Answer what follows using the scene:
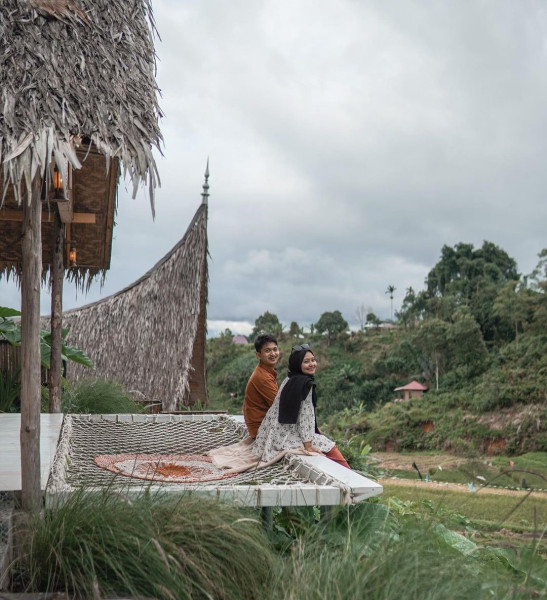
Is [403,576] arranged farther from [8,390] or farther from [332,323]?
[332,323]

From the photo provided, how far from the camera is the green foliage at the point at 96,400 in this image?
23.3 ft

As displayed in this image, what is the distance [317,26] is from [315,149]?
8227 mm

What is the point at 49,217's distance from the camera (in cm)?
610

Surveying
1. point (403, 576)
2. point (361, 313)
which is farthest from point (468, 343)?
point (403, 576)

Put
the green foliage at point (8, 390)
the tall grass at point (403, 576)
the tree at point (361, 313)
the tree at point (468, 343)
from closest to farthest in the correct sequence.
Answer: the tall grass at point (403, 576)
the green foliage at point (8, 390)
the tree at point (468, 343)
the tree at point (361, 313)

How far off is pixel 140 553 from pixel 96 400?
5.44 meters

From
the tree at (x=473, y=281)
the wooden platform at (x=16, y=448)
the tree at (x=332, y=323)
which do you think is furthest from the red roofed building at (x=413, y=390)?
the wooden platform at (x=16, y=448)

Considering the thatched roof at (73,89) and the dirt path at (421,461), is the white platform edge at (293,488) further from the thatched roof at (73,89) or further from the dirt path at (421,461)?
the dirt path at (421,461)

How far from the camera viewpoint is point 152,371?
8.80m

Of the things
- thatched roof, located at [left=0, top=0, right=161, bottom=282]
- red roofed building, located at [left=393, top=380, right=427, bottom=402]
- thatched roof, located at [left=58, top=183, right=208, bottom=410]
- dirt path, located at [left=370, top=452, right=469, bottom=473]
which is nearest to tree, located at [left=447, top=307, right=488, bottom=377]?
red roofed building, located at [left=393, top=380, right=427, bottom=402]

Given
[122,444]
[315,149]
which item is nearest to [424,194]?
[315,149]

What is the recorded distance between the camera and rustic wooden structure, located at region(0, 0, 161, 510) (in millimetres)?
2666

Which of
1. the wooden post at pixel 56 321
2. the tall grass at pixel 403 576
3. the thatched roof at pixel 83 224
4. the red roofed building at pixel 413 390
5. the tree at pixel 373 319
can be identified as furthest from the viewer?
the tree at pixel 373 319

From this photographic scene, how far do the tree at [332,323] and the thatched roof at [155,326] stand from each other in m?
24.9
